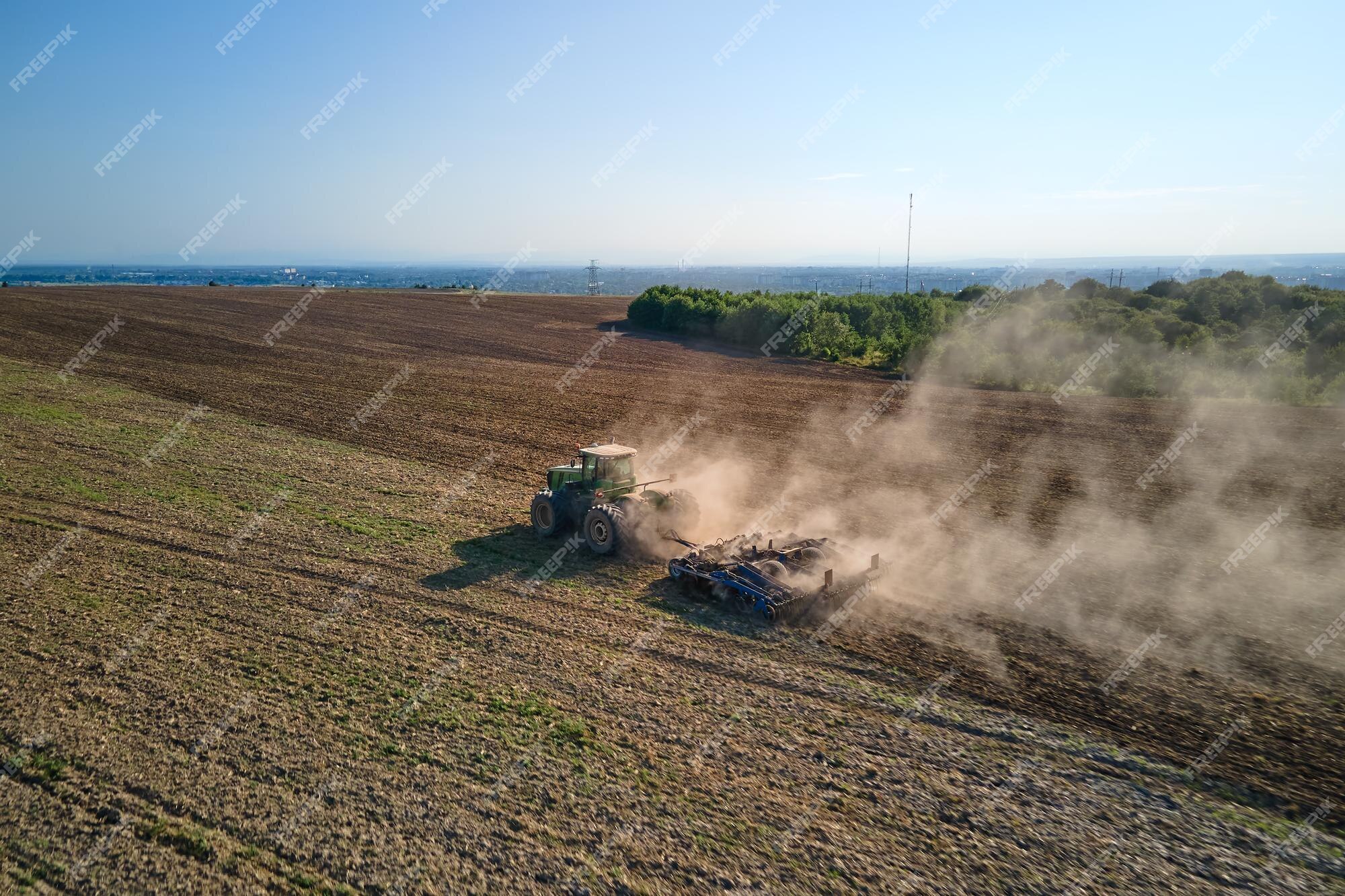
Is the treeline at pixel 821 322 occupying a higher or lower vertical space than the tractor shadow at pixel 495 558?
higher

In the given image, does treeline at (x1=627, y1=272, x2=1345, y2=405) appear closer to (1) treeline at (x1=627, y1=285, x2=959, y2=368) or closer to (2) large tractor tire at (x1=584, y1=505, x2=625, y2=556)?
(1) treeline at (x1=627, y1=285, x2=959, y2=368)

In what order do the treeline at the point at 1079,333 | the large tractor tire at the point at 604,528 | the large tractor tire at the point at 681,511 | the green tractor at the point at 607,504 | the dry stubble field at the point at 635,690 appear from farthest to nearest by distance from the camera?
the treeline at the point at 1079,333, the large tractor tire at the point at 681,511, the green tractor at the point at 607,504, the large tractor tire at the point at 604,528, the dry stubble field at the point at 635,690

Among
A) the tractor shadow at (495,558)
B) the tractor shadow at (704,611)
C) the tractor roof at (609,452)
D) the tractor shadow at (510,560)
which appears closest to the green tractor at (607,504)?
the tractor roof at (609,452)

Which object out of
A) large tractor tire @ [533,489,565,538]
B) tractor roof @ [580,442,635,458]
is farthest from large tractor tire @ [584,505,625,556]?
tractor roof @ [580,442,635,458]

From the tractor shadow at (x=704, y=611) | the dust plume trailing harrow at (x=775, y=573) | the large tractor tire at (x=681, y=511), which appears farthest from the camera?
the large tractor tire at (x=681, y=511)

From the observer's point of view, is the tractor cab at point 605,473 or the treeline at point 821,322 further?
the treeline at point 821,322

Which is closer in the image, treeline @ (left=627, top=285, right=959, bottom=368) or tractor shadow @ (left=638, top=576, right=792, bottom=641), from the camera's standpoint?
tractor shadow @ (left=638, top=576, right=792, bottom=641)

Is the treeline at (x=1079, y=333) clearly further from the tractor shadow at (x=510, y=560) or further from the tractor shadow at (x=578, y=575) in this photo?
the tractor shadow at (x=510, y=560)

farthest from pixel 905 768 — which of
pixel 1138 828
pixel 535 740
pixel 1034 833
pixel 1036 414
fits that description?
pixel 1036 414
